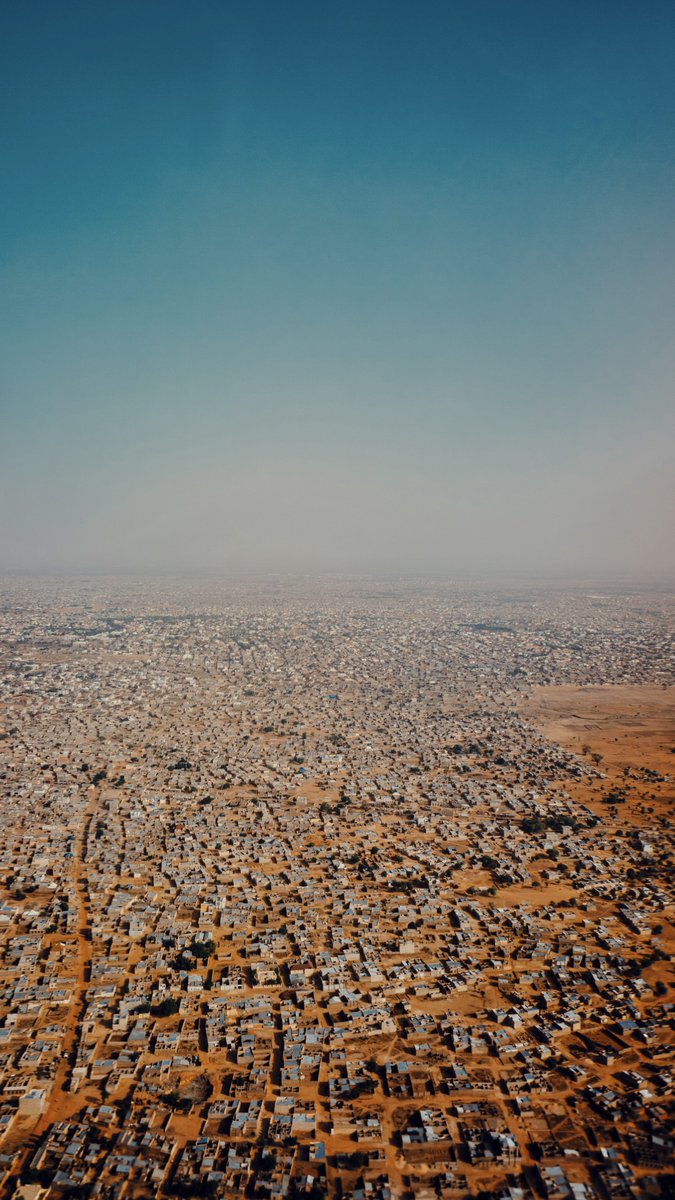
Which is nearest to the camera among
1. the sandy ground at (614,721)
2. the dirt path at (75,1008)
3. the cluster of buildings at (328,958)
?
the cluster of buildings at (328,958)

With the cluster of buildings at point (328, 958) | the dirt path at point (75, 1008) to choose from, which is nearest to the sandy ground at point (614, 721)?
the cluster of buildings at point (328, 958)

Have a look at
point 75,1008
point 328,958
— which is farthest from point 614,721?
point 75,1008

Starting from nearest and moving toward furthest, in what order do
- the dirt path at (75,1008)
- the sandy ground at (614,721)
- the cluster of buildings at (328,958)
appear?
the cluster of buildings at (328,958) < the dirt path at (75,1008) < the sandy ground at (614,721)

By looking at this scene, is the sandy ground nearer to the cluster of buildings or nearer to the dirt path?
the cluster of buildings

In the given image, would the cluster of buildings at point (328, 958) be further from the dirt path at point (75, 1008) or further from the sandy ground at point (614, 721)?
the sandy ground at point (614, 721)

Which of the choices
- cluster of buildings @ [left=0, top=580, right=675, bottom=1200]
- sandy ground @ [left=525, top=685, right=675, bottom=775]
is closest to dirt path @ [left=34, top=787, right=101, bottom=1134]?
cluster of buildings @ [left=0, top=580, right=675, bottom=1200]

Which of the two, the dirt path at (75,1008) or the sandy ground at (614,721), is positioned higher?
the sandy ground at (614,721)

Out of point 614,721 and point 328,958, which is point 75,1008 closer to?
point 328,958

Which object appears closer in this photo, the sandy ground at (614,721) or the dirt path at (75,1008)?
the dirt path at (75,1008)
